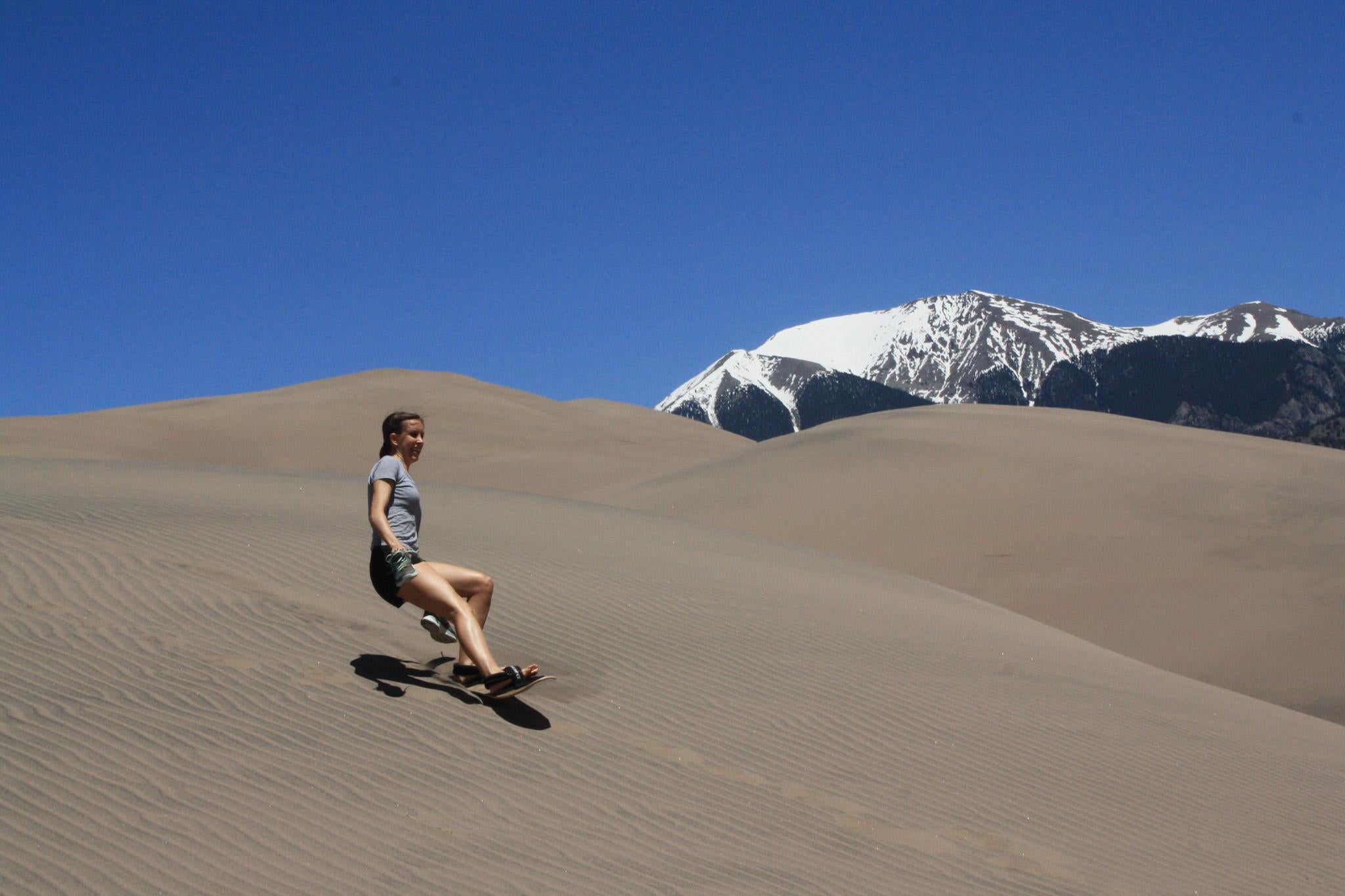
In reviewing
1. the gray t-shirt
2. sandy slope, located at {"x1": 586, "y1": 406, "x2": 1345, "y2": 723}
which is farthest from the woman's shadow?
sandy slope, located at {"x1": 586, "y1": 406, "x2": 1345, "y2": 723}

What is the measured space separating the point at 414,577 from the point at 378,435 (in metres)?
42.2

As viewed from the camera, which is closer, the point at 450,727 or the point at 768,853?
the point at 768,853

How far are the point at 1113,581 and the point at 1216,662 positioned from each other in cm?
356

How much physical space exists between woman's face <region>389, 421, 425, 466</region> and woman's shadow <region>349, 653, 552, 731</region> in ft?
3.95

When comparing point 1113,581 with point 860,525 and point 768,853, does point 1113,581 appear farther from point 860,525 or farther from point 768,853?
point 768,853

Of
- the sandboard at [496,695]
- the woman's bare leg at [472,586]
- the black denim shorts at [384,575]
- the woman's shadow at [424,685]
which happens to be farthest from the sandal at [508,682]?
the black denim shorts at [384,575]

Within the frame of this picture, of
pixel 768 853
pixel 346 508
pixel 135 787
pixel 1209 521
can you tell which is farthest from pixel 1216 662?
pixel 135 787

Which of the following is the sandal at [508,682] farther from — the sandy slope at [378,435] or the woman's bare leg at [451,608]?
the sandy slope at [378,435]

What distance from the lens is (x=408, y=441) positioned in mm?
6496

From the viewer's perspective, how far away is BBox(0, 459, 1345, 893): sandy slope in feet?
15.2

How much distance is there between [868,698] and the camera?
796 centimetres

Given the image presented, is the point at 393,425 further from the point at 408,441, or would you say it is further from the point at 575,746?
the point at 575,746

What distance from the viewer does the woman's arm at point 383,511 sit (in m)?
6.08

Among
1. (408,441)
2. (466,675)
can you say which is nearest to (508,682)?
(466,675)
